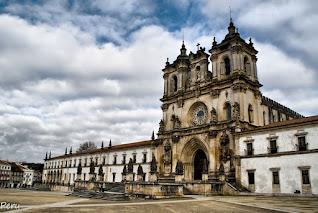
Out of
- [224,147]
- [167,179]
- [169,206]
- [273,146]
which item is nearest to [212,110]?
[224,147]

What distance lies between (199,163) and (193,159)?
1.09 metres

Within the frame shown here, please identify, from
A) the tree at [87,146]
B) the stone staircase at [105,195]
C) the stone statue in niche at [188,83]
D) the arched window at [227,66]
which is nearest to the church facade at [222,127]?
the arched window at [227,66]

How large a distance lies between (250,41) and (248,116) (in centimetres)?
1270

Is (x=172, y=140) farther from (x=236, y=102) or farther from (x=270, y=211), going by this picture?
(x=270, y=211)

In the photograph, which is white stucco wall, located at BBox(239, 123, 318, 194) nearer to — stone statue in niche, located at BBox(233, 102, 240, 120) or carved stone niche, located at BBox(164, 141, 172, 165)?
stone statue in niche, located at BBox(233, 102, 240, 120)

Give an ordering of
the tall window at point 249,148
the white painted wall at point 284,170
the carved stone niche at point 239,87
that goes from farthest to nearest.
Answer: the carved stone niche at point 239,87 → the tall window at point 249,148 → the white painted wall at point 284,170

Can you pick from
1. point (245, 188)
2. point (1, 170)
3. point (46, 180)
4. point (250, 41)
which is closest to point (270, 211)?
point (245, 188)

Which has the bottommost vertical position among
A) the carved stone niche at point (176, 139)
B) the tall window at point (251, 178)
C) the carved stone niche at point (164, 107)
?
the tall window at point (251, 178)

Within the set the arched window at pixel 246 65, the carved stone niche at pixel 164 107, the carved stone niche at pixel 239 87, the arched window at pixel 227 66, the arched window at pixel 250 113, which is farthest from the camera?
the carved stone niche at pixel 164 107

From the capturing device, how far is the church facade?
28250 mm

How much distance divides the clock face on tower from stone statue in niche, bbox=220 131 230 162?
235 inches

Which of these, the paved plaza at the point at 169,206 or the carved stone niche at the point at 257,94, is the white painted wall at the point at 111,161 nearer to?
the carved stone niche at the point at 257,94

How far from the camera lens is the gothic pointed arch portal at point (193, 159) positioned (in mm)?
39156

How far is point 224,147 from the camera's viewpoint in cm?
3366
